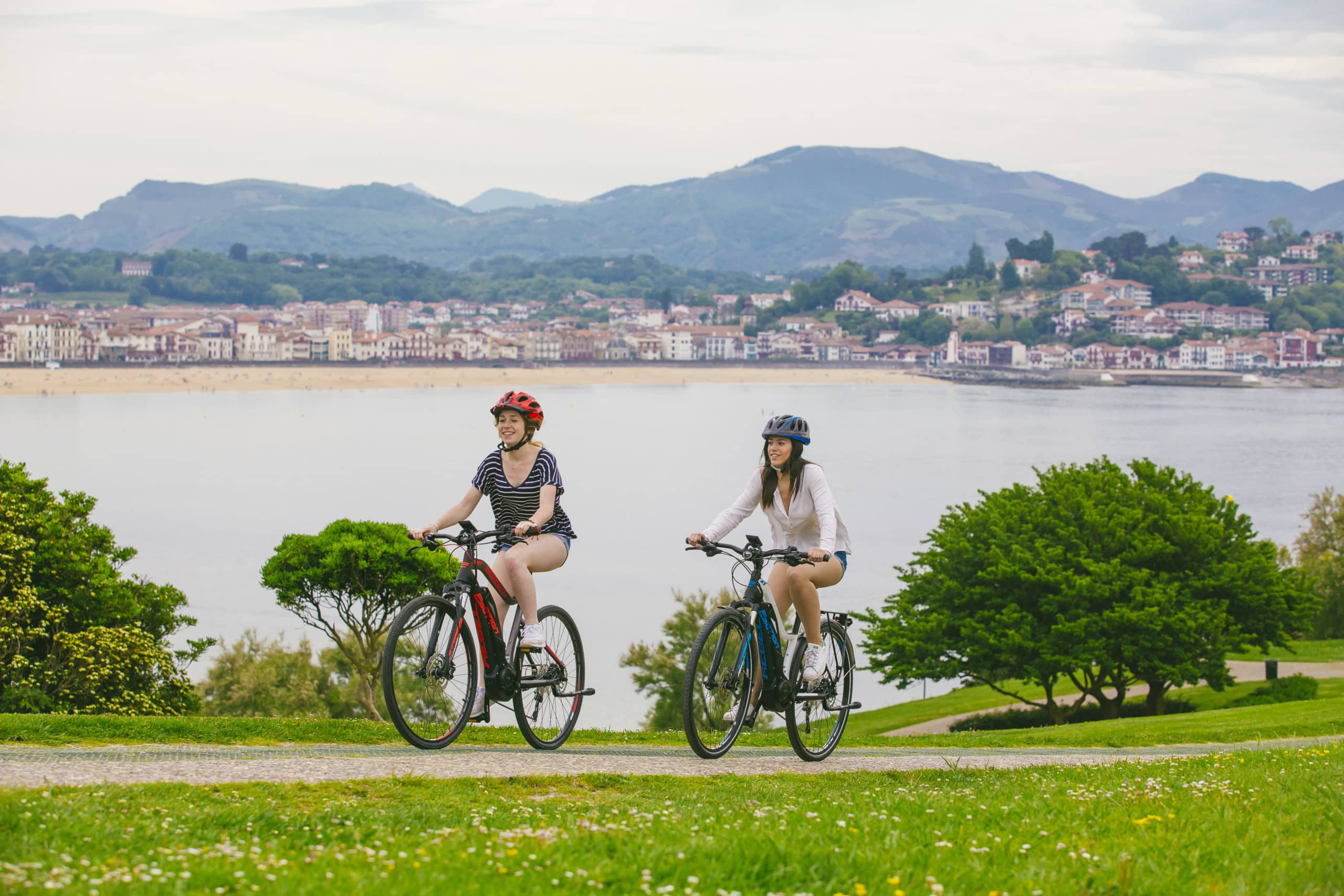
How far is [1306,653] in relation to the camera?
102 feet

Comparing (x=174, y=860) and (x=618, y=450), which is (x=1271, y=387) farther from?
(x=174, y=860)

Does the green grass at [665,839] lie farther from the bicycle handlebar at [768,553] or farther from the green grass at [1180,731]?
the green grass at [1180,731]

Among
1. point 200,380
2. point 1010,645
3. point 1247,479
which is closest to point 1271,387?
point 1247,479

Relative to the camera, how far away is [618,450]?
87312 mm

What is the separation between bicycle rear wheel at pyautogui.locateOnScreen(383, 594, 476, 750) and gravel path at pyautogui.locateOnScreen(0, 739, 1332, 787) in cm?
18

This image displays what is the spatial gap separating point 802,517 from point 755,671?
97cm

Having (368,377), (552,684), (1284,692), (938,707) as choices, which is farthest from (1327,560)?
(368,377)

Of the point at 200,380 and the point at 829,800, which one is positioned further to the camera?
the point at 200,380

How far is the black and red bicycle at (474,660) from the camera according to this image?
759cm

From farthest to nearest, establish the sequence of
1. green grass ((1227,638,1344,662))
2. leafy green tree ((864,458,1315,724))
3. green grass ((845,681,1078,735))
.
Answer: green grass ((1227,638,1344,662)), green grass ((845,681,1078,735)), leafy green tree ((864,458,1315,724))

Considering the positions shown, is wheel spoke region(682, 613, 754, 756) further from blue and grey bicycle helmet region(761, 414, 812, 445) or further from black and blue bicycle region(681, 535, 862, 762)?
blue and grey bicycle helmet region(761, 414, 812, 445)

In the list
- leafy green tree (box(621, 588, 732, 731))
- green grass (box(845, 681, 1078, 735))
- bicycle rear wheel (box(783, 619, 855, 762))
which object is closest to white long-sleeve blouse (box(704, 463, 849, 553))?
bicycle rear wheel (box(783, 619, 855, 762))

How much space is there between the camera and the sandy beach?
147125 mm

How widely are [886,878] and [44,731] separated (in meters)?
6.02
